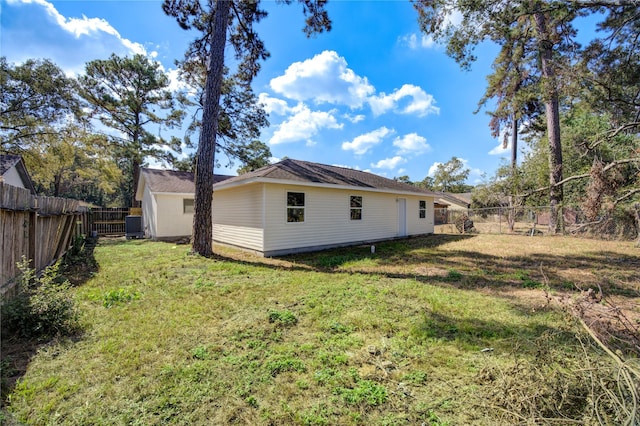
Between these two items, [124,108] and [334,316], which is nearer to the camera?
[334,316]

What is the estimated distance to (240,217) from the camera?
32.7ft

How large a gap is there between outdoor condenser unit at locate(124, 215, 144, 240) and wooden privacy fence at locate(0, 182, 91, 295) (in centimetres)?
720

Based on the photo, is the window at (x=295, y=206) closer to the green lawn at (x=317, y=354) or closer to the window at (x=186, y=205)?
the green lawn at (x=317, y=354)

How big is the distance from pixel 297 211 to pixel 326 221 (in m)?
1.41

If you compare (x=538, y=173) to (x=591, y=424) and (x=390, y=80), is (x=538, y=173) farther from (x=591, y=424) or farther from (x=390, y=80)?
(x=591, y=424)

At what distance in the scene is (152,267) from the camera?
6953 millimetres

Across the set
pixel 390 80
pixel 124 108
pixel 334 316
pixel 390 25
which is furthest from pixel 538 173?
pixel 124 108

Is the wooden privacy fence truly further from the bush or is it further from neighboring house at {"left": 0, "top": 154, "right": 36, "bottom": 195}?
neighboring house at {"left": 0, "top": 154, "right": 36, "bottom": 195}

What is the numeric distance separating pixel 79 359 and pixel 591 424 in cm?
448

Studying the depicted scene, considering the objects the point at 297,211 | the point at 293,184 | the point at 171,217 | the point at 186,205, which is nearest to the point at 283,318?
the point at 293,184

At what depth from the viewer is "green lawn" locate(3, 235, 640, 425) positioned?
2086 mm

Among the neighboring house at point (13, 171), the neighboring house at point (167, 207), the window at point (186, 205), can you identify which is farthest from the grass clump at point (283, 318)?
the neighboring house at point (13, 171)

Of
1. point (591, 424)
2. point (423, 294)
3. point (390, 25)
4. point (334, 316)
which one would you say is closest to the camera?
point (591, 424)

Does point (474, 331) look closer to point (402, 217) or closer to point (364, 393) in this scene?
point (364, 393)
